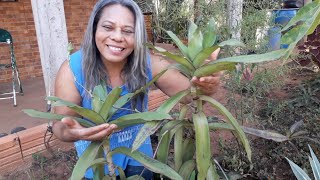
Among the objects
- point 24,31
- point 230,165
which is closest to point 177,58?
point 230,165

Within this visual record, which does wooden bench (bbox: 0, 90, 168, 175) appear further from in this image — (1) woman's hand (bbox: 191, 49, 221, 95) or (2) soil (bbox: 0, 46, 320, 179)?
(1) woman's hand (bbox: 191, 49, 221, 95)

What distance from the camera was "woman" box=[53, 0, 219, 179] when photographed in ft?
5.07

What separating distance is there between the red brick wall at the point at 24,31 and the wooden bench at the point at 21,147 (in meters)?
2.87

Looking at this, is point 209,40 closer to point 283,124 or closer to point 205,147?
point 205,147

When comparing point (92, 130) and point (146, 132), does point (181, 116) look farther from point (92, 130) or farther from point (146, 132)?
point (92, 130)

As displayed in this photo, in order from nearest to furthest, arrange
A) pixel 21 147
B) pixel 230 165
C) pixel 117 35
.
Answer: pixel 117 35 < pixel 230 165 < pixel 21 147

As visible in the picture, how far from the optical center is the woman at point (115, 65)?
1.55 m

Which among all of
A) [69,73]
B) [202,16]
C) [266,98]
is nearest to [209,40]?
[69,73]

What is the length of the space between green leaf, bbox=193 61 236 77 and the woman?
1.51 ft

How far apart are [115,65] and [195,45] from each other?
70 cm

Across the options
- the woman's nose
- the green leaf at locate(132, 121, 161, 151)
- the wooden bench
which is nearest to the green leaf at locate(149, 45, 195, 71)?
the green leaf at locate(132, 121, 161, 151)

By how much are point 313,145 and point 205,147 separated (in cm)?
190

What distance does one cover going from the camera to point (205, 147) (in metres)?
1.07

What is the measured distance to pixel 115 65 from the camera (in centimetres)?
170
